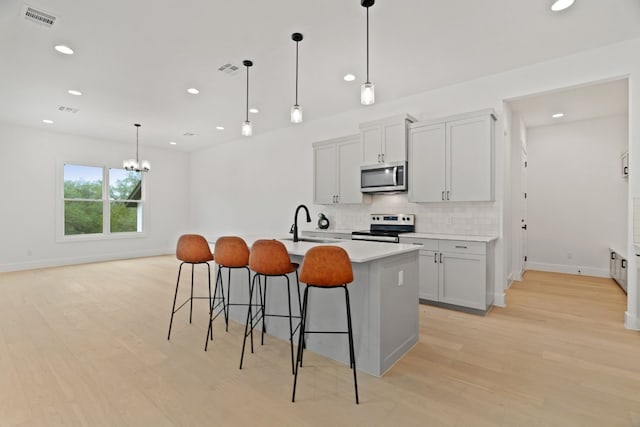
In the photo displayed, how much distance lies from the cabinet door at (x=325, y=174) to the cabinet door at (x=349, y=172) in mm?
103

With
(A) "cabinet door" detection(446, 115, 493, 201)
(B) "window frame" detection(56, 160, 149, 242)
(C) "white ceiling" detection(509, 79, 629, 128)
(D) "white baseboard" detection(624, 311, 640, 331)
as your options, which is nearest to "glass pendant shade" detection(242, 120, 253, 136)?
(A) "cabinet door" detection(446, 115, 493, 201)

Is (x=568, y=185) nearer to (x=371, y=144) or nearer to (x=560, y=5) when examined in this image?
(x=371, y=144)

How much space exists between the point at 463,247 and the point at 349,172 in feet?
7.15

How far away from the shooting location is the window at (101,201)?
23.8 feet

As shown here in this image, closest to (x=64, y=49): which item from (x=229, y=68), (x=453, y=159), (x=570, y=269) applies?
(x=229, y=68)

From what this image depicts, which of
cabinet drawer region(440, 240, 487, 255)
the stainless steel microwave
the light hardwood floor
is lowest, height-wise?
the light hardwood floor

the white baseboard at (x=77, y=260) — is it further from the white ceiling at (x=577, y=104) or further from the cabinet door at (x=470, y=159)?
the white ceiling at (x=577, y=104)

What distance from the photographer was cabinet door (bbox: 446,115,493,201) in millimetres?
3861

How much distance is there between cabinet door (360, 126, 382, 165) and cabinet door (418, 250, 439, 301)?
1.59 meters

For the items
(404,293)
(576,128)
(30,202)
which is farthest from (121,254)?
(576,128)

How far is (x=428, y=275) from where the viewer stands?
4.00 m

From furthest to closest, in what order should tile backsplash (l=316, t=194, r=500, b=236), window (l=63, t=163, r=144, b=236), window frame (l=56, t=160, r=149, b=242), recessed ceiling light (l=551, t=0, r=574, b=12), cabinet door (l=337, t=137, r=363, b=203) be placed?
1. window (l=63, t=163, r=144, b=236)
2. window frame (l=56, t=160, r=149, b=242)
3. cabinet door (l=337, t=137, r=363, b=203)
4. tile backsplash (l=316, t=194, r=500, b=236)
5. recessed ceiling light (l=551, t=0, r=574, b=12)

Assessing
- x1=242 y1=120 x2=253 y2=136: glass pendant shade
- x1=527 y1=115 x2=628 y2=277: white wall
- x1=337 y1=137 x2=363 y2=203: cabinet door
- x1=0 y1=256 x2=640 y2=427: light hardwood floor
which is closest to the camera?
x1=0 y1=256 x2=640 y2=427: light hardwood floor

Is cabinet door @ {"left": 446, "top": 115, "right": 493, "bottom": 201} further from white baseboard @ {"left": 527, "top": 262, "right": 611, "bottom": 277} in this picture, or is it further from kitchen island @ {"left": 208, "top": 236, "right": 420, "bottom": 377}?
white baseboard @ {"left": 527, "top": 262, "right": 611, "bottom": 277}
